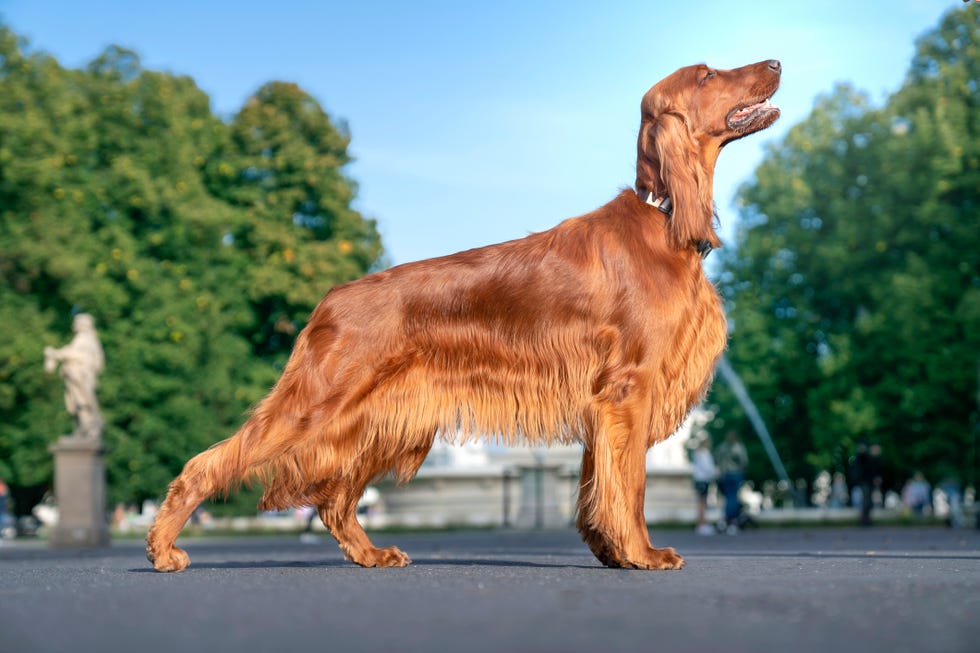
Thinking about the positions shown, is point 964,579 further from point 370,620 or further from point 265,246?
point 265,246

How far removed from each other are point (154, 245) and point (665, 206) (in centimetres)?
2989

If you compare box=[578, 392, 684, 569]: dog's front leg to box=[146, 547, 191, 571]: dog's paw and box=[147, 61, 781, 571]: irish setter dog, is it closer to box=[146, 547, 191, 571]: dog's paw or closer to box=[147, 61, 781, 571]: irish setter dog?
box=[147, 61, 781, 571]: irish setter dog

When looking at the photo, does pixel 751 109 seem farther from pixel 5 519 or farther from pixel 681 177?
pixel 5 519

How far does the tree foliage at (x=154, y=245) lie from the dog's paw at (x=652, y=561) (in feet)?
89.3

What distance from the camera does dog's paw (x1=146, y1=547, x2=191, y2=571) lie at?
7055mm

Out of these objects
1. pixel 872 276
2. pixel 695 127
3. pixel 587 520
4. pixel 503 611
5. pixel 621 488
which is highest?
pixel 872 276

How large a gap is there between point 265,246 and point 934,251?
56.6ft

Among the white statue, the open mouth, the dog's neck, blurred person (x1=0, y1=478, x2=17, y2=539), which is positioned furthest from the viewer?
blurred person (x1=0, y1=478, x2=17, y2=539)

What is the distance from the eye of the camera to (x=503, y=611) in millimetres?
4703

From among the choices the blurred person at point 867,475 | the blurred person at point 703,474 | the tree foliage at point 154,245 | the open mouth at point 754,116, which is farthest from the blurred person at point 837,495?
the open mouth at point 754,116

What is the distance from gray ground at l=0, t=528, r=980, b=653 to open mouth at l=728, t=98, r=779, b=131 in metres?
2.36

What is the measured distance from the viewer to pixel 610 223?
24.0 feet

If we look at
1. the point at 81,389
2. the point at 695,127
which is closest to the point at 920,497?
the point at 81,389

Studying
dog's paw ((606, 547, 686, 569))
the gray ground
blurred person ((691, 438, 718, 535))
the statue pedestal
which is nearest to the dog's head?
dog's paw ((606, 547, 686, 569))
